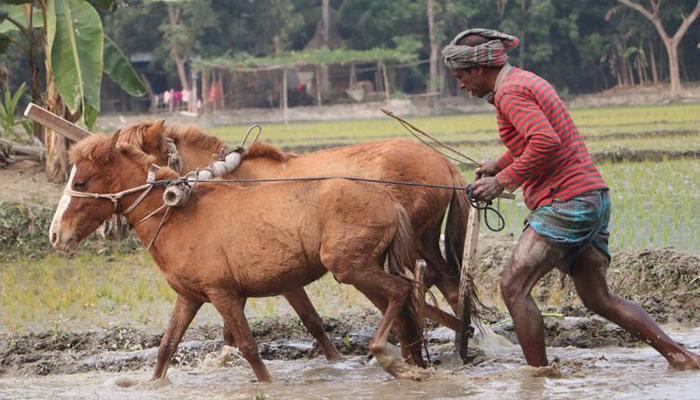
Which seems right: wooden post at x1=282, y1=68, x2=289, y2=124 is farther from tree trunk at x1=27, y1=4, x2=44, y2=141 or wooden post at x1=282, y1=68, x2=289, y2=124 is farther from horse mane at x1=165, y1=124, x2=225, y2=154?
horse mane at x1=165, y1=124, x2=225, y2=154

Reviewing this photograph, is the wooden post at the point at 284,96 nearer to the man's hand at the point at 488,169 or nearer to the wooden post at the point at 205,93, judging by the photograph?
the wooden post at the point at 205,93

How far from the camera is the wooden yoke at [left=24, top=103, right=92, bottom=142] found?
7.21 m

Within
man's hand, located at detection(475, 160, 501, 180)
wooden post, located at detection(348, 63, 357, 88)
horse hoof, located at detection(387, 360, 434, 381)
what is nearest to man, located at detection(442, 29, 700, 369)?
man's hand, located at detection(475, 160, 501, 180)

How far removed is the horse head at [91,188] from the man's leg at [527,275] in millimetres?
2341

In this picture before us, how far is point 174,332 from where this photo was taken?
636 cm

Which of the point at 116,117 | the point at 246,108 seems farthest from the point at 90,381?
the point at 246,108

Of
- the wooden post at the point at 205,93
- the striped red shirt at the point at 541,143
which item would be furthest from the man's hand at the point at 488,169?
the wooden post at the point at 205,93

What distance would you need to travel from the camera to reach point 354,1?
44562mm

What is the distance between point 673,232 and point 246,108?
33.3 meters

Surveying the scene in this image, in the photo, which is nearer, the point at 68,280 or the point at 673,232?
the point at 68,280

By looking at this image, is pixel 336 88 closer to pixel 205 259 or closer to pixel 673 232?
pixel 673 232

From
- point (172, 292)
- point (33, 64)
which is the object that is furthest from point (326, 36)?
point (172, 292)

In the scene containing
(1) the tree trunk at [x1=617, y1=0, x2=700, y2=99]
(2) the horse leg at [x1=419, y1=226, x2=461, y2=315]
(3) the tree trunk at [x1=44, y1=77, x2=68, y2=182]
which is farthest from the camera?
(1) the tree trunk at [x1=617, y1=0, x2=700, y2=99]

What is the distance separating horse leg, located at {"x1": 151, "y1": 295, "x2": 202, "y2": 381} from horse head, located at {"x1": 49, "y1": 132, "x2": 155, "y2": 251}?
2.34ft
